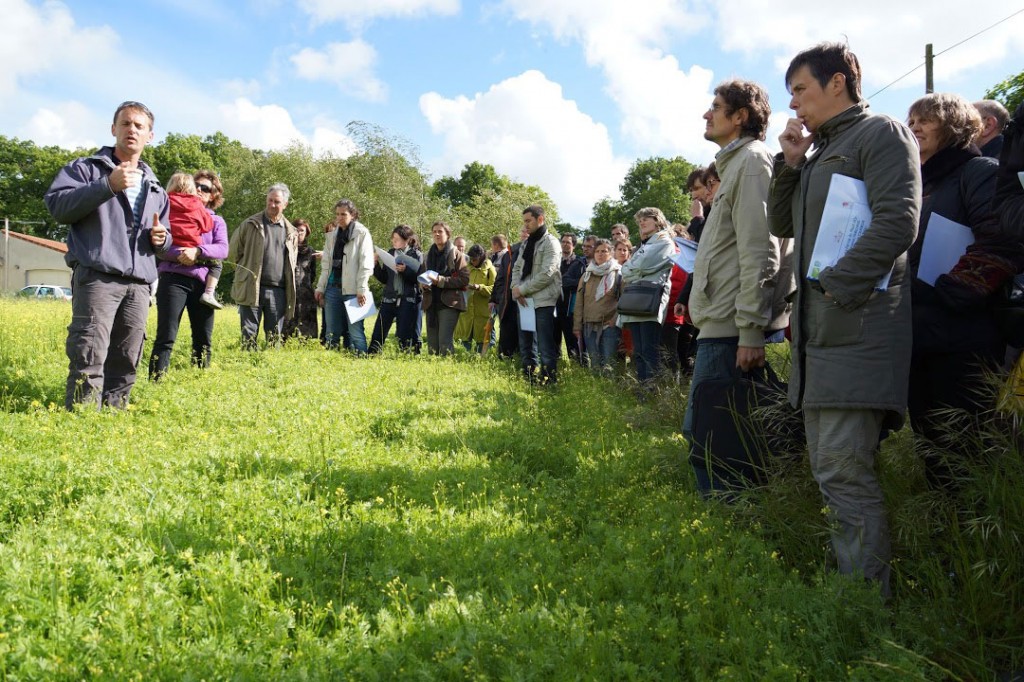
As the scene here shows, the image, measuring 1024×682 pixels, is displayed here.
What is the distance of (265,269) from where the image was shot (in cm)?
934

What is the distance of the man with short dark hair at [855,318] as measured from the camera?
2.87m

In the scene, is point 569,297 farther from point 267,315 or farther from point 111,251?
point 111,251

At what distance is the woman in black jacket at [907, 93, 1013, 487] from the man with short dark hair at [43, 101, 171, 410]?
502 centimetres

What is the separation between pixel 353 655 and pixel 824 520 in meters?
2.26

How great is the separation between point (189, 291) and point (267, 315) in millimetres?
2222

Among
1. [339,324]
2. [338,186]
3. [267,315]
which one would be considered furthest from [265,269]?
[338,186]

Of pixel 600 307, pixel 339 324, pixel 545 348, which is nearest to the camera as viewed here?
pixel 545 348

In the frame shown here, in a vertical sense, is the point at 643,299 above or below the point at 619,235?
below

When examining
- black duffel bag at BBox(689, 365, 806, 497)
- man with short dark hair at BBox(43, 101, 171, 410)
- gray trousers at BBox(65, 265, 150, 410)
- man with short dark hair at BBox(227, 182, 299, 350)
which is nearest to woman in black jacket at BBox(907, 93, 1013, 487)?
black duffel bag at BBox(689, 365, 806, 497)

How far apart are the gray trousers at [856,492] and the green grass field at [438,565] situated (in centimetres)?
12

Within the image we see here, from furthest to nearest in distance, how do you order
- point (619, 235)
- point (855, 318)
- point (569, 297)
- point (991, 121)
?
point (569, 297) → point (619, 235) → point (991, 121) → point (855, 318)

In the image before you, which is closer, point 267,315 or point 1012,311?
point 1012,311

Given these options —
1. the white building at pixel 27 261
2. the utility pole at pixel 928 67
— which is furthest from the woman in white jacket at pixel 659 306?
the white building at pixel 27 261

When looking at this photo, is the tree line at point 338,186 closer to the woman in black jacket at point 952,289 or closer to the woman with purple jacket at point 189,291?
the woman with purple jacket at point 189,291
